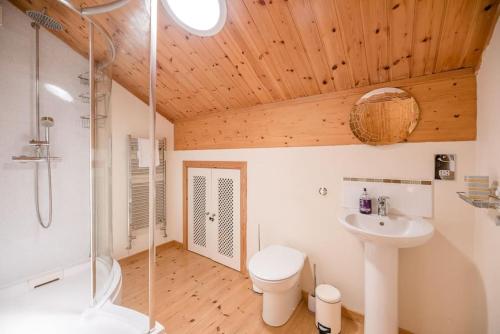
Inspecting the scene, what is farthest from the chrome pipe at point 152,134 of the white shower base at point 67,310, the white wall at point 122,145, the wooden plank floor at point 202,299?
the white wall at point 122,145

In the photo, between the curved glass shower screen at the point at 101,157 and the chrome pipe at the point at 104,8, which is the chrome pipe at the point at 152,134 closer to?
the curved glass shower screen at the point at 101,157

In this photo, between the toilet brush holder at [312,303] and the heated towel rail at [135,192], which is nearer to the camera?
the toilet brush holder at [312,303]

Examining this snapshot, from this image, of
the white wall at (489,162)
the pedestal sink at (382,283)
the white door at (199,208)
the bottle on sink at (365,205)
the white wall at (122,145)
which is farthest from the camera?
the white door at (199,208)

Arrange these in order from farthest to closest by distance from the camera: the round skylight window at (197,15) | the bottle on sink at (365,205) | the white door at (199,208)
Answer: the white door at (199,208)
the bottle on sink at (365,205)
the round skylight window at (197,15)

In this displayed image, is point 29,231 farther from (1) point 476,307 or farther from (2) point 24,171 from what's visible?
(1) point 476,307

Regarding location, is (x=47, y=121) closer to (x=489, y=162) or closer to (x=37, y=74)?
(x=37, y=74)

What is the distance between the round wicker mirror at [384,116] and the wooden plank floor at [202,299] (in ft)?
4.96

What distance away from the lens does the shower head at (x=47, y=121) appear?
6.05 feet

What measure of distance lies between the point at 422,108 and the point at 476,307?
134 cm

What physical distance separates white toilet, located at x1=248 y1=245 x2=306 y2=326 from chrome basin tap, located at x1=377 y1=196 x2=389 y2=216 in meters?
0.73

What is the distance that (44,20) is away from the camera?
1.79m

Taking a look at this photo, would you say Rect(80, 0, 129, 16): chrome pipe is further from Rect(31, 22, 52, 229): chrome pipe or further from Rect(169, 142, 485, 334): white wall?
Rect(169, 142, 485, 334): white wall

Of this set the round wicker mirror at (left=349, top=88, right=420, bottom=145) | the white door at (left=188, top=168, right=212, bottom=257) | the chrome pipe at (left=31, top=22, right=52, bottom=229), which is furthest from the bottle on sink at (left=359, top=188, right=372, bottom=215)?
the chrome pipe at (left=31, top=22, right=52, bottom=229)

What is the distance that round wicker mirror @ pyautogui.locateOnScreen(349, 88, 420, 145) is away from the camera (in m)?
1.52
